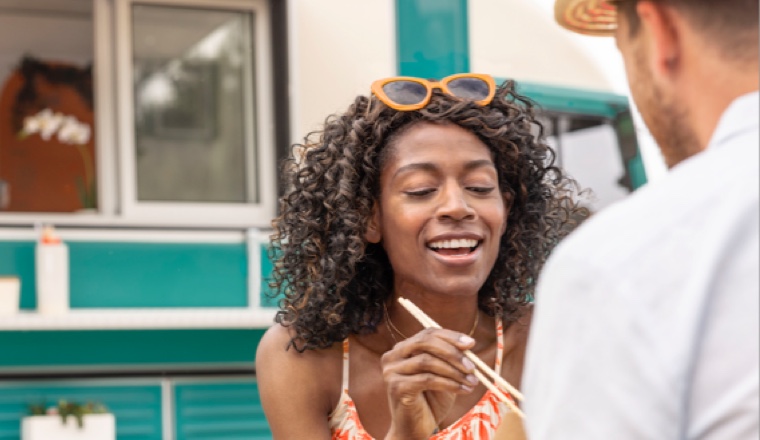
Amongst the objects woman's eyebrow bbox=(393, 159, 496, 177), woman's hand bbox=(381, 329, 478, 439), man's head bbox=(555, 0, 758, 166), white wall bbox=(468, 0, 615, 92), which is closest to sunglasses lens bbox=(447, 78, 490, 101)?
woman's eyebrow bbox=(393, 159, 496, 177)

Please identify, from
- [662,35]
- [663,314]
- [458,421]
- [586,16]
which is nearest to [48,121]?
[458,421]

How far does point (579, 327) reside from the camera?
0.85 meters

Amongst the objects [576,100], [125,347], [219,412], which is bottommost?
[219,412]

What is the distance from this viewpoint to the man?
830 millimetres

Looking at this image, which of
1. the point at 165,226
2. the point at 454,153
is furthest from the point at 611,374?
the point at 165,226

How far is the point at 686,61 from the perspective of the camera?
936 mm

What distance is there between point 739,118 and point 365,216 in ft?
5.20

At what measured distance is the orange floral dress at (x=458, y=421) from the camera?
2363 mm

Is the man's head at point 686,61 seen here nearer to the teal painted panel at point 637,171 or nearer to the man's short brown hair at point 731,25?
the man's short brown hair at point 731,25

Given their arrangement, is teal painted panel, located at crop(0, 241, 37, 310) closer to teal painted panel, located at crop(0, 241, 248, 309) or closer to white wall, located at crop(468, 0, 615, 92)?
teal painted panel, located at crop(0, 241, 248, 309)

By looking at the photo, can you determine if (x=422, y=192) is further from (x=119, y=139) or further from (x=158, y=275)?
(x=119, y=139)

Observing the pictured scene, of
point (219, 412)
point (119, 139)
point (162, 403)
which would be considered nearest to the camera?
point (162, 403)

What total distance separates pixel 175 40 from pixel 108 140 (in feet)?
1.74

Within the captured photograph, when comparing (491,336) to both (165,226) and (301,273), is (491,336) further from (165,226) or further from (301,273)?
(165,226)
